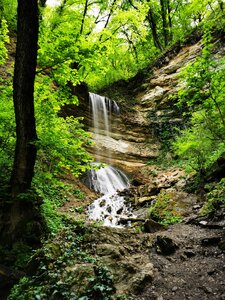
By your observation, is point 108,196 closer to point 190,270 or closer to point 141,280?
point 190,270

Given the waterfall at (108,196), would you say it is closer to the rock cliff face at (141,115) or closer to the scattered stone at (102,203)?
the scattered stone at (102,203)

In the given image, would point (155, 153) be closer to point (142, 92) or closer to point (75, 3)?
point (142, 92)

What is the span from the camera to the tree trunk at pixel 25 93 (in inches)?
187

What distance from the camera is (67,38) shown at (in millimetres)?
5715

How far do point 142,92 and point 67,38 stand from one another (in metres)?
16.3

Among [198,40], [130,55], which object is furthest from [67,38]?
[130,55]

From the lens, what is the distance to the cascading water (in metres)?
9.80

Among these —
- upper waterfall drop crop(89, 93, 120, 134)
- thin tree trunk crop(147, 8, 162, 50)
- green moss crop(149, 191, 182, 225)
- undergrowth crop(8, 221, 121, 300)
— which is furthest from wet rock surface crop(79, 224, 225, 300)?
thin tree trunk crop(147, 8, 162, 50)

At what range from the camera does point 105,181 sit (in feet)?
45.1

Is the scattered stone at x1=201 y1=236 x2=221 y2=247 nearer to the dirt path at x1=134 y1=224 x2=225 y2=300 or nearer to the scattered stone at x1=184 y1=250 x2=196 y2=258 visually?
the dirt path at x1=134 y1=224 x2=225 y2=300

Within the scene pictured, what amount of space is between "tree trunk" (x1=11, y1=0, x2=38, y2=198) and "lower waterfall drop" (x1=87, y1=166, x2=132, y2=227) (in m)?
4.49

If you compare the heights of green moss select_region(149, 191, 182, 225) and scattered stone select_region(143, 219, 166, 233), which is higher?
scattered stone select_region(143, 219, 166, 233)

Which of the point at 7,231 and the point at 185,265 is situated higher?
the point at 7,231

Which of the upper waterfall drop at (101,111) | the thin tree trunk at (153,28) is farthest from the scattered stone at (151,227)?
the thin tree trunk at (153,28)
